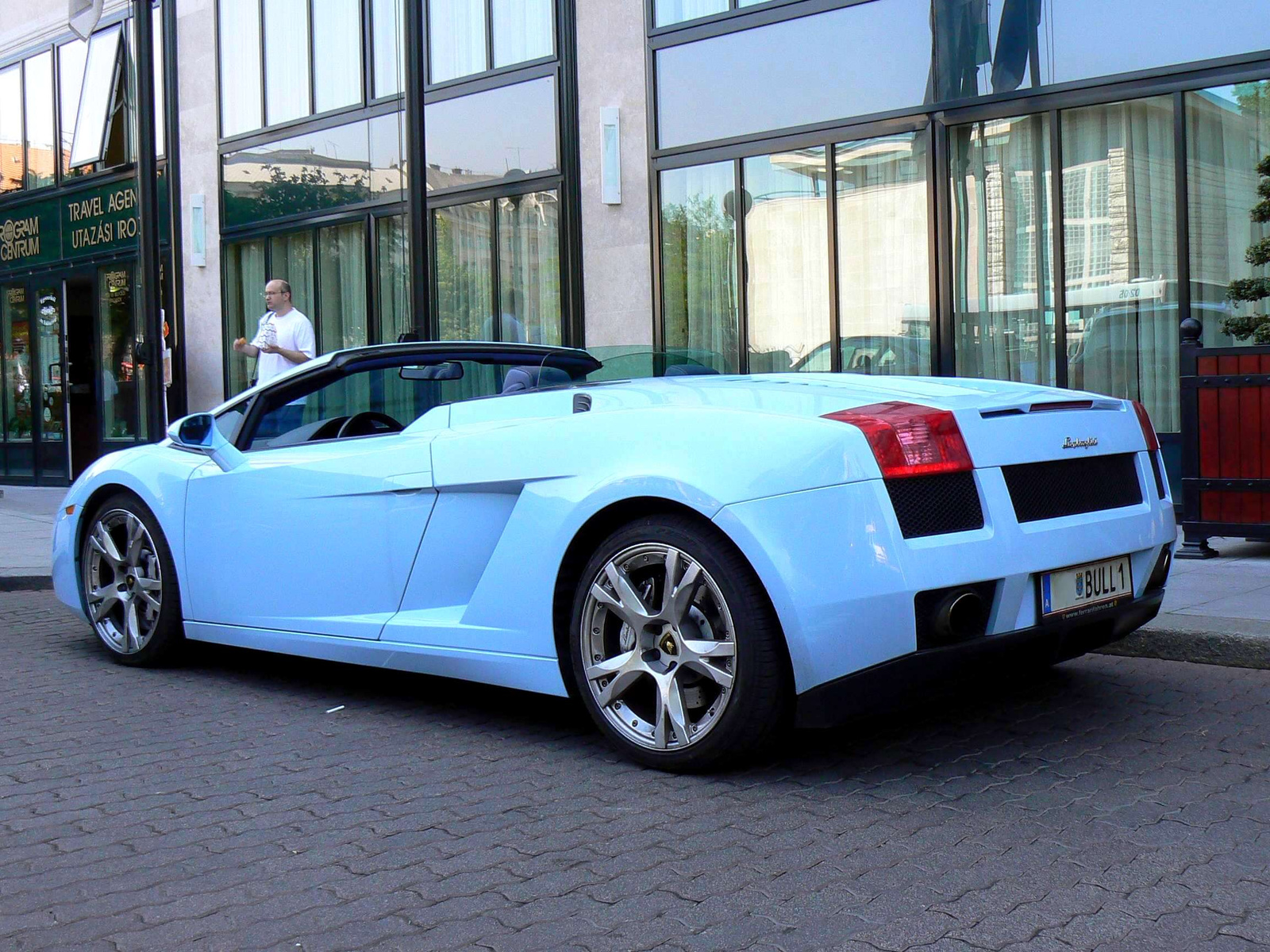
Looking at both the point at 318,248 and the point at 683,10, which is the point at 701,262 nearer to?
the point at 683,10

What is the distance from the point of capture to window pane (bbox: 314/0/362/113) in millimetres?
15844

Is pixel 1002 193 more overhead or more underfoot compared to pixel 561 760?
more overhead

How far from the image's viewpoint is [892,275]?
451 inches

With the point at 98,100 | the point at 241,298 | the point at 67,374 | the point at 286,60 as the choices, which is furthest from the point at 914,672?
the point at 98,100

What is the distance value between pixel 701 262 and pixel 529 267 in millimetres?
2221

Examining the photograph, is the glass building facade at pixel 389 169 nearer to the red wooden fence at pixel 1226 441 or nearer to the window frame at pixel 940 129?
the window frame at pixel 940 129

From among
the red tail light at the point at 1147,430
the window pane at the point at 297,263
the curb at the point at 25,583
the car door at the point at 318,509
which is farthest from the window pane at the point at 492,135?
the red tail light at the point at 1147,430

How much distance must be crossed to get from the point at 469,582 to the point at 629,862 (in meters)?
→ 1.42

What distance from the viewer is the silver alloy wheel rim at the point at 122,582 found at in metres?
5.75

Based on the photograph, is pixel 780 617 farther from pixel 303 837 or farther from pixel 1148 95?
pixel 1148 95

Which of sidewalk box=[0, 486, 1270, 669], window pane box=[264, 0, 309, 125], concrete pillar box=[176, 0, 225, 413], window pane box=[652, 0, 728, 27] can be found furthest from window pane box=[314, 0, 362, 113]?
sidewalk box=[0, 486, 1270, 669]

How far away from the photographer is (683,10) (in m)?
12.6

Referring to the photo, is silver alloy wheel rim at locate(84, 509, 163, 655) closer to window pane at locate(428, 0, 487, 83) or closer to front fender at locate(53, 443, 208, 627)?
front fender at locate(53, 443, 208, 627)

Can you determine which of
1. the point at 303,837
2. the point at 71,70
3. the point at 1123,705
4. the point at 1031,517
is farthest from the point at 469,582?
the point at 71,70
